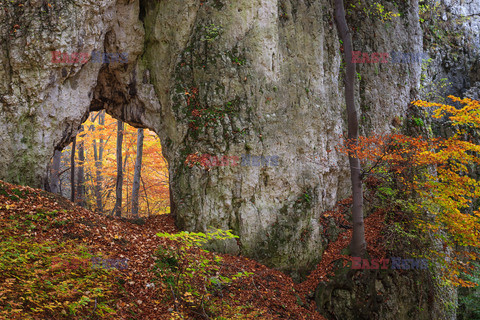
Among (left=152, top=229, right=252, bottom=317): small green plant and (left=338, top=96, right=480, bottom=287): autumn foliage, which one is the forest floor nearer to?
(left=152, top=229, right=252, bottom=317): small green plant

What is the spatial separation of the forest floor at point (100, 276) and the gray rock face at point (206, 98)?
0.98 metres

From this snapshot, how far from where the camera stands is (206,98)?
8883mm

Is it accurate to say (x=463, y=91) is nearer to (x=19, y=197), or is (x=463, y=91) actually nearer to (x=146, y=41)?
(x=146, y=41)

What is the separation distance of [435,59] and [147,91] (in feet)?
57.1

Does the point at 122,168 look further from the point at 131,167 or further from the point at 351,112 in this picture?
the point at 351,112

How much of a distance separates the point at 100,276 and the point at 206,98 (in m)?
5.37

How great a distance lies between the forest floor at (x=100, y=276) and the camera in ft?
14.1

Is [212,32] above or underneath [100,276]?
above

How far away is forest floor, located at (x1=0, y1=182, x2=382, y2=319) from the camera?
430cm

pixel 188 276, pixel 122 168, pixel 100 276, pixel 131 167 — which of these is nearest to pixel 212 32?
pixel 188 276

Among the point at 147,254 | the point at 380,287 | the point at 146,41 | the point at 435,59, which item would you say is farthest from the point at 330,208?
the point at 435,59

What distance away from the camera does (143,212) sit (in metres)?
18.5

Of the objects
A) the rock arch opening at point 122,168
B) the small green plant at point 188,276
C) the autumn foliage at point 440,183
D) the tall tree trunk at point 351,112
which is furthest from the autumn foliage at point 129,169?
the autumn foliage at point 440,183

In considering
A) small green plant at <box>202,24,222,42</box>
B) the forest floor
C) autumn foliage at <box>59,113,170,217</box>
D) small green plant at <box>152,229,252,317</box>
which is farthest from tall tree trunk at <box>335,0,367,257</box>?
autumn foliage at <box>59,113,170,217</box>
